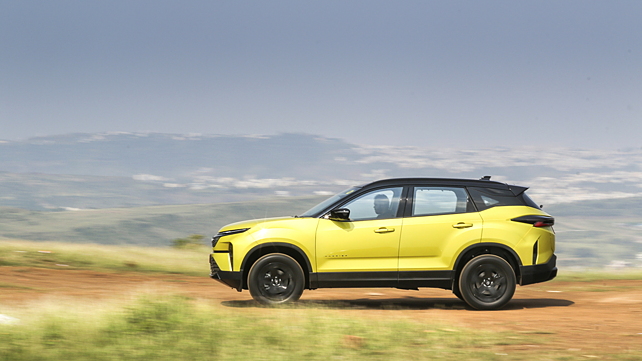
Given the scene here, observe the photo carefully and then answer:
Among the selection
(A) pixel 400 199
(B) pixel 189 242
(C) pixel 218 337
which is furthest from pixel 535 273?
(B) pixel 189 242

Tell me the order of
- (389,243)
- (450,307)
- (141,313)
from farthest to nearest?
1. (450,307)
2. (389,243)
3. (141,313)

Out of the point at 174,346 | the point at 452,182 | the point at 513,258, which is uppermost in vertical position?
the point at 452,182

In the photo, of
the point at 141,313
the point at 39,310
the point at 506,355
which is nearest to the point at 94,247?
the point at 39,310

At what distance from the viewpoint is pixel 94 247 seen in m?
20.5

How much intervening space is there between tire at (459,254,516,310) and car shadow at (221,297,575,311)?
0.35 m

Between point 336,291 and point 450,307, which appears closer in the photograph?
point 450,307

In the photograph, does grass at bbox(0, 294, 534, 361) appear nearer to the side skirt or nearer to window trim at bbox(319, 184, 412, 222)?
the side skirt

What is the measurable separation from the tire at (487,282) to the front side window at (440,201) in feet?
2.49

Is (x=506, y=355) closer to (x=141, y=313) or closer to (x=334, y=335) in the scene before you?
(x=334, y=335)

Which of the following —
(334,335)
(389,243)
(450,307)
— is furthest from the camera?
(450,307)

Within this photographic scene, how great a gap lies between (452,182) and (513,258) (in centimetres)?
135

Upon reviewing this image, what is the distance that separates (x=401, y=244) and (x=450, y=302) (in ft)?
6.63

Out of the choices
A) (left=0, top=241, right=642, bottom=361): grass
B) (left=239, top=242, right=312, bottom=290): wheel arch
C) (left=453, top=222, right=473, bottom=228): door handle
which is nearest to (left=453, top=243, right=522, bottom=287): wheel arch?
(left=453, top=222, right=473, bottom=228): door handle

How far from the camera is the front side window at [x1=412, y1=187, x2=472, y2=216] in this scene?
945cm
